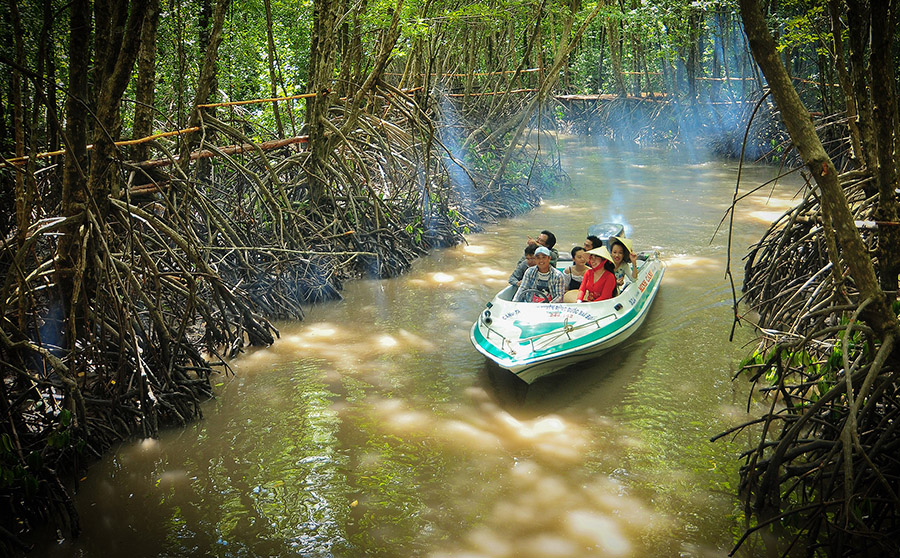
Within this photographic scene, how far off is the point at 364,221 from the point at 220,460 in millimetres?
4794

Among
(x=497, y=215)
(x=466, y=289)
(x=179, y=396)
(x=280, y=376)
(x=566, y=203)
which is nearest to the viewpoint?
(x=179, y=396)

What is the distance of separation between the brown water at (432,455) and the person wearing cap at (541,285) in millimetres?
784

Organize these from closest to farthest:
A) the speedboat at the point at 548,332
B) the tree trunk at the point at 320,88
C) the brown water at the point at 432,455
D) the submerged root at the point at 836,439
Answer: the submerged root at the point at 836,439, the brown water at the point at 432,455, the speedboat at the point at 548,332, the tree trunk at the point at 320,88

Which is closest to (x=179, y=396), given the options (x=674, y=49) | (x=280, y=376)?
(x=280, y=376)

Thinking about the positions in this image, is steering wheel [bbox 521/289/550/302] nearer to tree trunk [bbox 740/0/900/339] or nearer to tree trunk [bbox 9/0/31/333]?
tree trunk [bbox 740/0/900/339]

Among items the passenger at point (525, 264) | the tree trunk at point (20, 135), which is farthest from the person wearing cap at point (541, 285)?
the tree trunk at point (20, 135)

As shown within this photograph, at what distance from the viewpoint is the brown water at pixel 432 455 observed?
435 cm

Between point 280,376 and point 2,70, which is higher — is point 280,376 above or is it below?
below

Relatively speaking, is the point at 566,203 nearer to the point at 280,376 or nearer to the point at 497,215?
the point at 497,215

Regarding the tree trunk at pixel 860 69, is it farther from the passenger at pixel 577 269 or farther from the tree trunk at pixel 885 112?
the passenger at pixel 577 269

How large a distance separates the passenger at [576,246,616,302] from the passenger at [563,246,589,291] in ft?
1.42

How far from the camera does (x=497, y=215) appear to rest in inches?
522

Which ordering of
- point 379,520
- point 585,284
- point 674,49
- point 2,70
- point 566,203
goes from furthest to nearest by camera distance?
point 674,49, point 566,203, point 585,284, point 2,70, point 379,520

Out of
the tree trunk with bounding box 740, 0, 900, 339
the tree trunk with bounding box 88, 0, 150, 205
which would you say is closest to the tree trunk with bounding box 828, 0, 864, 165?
the tree trunk with bounding box 740, 0, 900, 339
